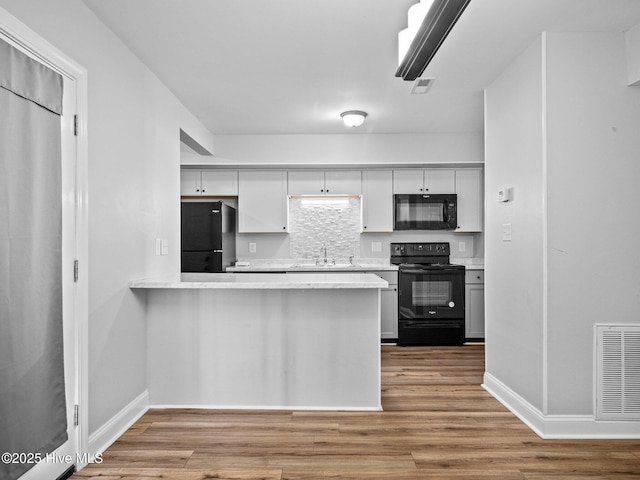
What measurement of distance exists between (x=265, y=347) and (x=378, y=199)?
277 cm

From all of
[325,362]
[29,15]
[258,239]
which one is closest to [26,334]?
[29,15]

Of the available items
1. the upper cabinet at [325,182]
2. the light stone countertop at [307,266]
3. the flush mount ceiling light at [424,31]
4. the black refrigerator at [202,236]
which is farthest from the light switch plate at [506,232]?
the black refrigerator at [202,236]

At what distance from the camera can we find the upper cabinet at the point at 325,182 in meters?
5.03

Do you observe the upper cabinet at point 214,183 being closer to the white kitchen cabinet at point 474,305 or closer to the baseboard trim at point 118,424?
A: the baseboard trim at point 118,424

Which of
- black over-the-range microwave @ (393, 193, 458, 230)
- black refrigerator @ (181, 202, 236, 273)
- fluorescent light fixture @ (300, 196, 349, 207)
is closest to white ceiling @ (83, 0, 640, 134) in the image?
black refrigerator @ (181, 202, 236, 273)

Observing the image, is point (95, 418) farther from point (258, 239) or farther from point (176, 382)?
point (258, 239)

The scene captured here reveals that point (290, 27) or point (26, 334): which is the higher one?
point (290, 27)

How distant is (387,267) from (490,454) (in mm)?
2788

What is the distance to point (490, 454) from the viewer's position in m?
2.22

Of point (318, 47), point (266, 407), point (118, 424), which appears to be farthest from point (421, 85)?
point (118, 424)

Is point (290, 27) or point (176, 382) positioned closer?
point (290, 27)

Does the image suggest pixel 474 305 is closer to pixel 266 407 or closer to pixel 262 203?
pixel 262 203

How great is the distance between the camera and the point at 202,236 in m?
4.34

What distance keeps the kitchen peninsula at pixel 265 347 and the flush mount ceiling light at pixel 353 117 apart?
1.78 meters
